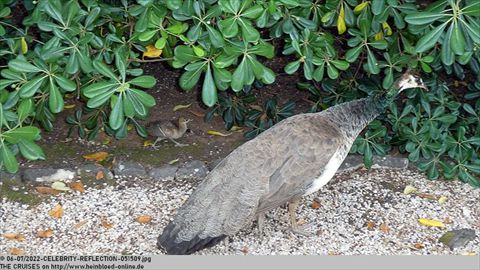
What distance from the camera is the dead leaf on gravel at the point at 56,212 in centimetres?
511

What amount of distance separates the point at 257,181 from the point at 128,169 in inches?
61.9

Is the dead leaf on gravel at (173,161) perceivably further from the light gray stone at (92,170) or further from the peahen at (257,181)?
the peahen at (257,181)

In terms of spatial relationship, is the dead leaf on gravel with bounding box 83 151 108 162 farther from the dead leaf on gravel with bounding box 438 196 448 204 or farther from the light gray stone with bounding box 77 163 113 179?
the dead leaf on gravel with bounding box 438 196 448 204

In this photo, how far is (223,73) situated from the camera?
443 centimetres

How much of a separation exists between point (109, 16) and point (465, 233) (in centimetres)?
292

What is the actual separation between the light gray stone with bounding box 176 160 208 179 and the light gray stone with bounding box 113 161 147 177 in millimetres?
288

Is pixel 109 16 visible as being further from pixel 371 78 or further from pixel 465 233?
pixel 465 233

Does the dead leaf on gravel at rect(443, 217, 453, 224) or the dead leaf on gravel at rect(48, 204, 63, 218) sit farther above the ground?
the dead leaf on gravel at rect(443, 217, 453, 224)

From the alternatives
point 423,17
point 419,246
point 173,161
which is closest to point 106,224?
point 173,161

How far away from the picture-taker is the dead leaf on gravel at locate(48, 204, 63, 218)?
511 cm

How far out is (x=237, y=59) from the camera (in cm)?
486

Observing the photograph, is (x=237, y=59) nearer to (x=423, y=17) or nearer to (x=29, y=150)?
(x=423, y=17)

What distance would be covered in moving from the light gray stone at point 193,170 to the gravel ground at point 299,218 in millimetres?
93

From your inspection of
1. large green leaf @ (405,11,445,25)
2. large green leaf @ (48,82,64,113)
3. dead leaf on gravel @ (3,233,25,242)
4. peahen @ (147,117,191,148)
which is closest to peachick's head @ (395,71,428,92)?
large green leaf @ (405,11,445,25)
